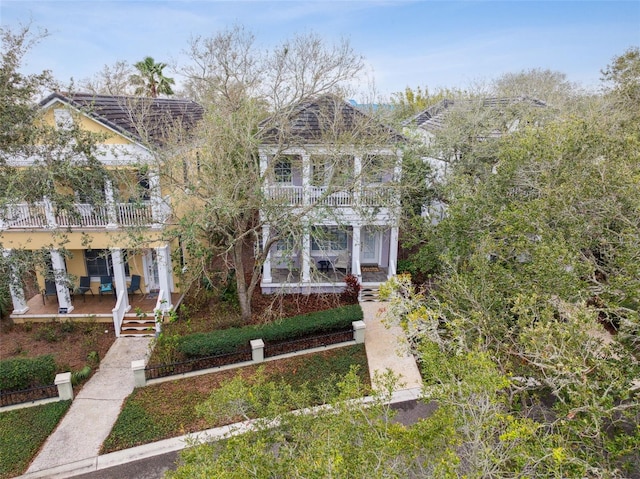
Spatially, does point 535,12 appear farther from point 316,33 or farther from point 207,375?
point 207,375

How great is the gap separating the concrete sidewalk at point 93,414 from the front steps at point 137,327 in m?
0.78

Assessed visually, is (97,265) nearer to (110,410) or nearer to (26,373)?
(26,373)

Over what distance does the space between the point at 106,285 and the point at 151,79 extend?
19293 mm

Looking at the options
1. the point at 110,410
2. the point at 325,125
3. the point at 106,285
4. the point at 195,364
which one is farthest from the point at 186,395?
the point at 325,125

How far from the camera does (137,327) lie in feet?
51.2

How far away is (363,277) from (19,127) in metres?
14.0

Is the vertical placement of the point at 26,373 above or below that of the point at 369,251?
below

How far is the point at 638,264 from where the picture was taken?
6.72 m

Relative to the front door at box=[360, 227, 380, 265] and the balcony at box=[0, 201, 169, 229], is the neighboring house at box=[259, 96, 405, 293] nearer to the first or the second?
the front door at box=[360, 227, 380, 265]

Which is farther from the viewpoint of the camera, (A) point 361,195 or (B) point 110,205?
(A) point 361,195

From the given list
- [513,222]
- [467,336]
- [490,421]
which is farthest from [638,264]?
[490,421]

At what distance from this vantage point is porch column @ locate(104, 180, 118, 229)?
13723mm

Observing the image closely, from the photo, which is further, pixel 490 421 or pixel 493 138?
pixel 493 138

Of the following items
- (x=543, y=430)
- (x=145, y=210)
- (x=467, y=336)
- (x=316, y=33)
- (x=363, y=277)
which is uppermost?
(x=316, y=33)
